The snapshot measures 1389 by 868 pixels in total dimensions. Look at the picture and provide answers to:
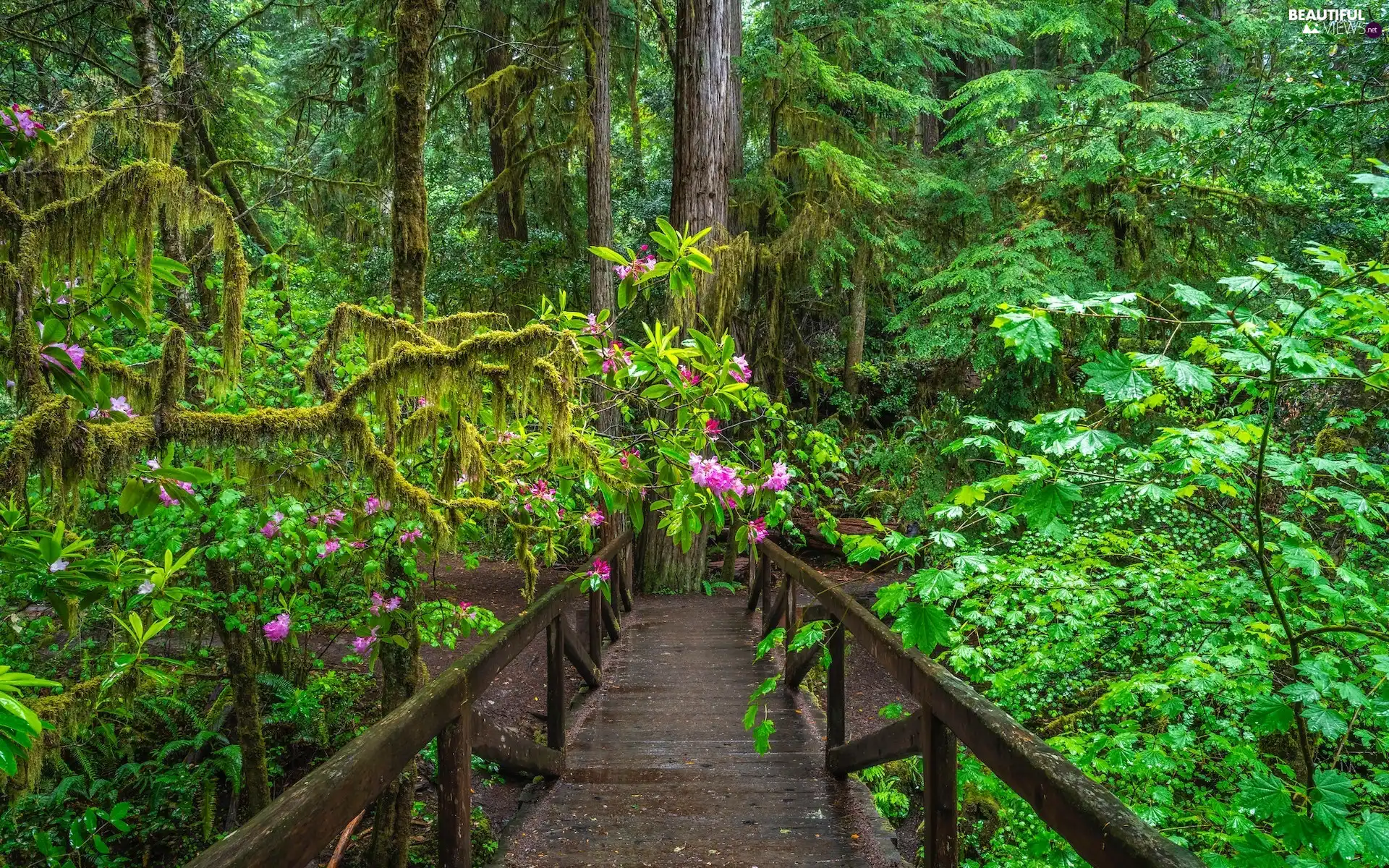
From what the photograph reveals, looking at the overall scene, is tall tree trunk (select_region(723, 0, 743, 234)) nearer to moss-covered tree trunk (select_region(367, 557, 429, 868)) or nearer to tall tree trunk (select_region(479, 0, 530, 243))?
tall tree trunk (select_region(479, 0, 530, 243))

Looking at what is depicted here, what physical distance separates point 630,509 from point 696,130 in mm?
6792

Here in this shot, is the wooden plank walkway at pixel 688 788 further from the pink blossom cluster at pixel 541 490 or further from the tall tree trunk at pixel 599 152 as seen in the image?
the tall tree trunk at pixel 599 152

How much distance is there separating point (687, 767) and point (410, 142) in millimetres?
3587

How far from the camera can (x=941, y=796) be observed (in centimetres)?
254

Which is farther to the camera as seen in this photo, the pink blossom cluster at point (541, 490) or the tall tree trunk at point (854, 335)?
the tall tree trunk at point (854, 335)

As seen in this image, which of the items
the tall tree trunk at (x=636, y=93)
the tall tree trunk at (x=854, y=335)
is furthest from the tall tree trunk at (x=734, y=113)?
the tall tree trunk at (x=854, y=335)

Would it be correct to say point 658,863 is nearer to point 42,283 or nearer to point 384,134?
point 42,283

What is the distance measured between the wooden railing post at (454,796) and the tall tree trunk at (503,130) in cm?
859

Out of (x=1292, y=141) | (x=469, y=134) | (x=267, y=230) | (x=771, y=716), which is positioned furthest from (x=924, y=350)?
(x=267, y=230)

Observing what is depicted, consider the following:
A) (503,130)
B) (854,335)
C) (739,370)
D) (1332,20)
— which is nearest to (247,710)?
(739,370)

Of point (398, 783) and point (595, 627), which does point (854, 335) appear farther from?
point (398, 783)

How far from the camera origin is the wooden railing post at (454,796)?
259 centimetres

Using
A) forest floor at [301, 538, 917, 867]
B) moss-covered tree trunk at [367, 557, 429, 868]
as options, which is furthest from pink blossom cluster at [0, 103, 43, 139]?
forest floor at [301, 538, 917, 867]

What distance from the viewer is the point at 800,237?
28.5ft
